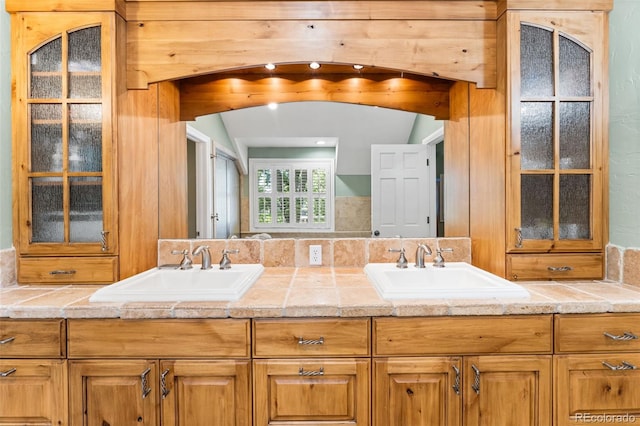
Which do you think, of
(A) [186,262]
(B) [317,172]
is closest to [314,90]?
(B) [317,172]

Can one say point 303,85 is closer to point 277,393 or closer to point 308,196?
point 308,196

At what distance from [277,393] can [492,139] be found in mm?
1515

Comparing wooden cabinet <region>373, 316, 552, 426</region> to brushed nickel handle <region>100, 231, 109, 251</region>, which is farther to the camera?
brushed nickel handle <region>100, 231, 109, 251</region>

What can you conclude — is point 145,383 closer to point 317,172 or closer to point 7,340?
point 7,340

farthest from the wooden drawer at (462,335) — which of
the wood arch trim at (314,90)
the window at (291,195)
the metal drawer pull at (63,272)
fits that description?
the metal drawer pull at (63,272)

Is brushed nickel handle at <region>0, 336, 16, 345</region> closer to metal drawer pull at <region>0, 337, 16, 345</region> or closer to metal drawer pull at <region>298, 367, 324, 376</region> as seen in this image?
metal drawer pull at <region>0, 337, 16, 345</region>

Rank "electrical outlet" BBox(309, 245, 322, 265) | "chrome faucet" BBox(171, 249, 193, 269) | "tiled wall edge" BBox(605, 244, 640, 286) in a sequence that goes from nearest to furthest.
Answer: "tiled wall edge" BBox(605, 244, 640, 286) → "chrome faucet" BBox(171, 249, 193, 269) → "electrical outlet" BBox(309, 245, 322, 265)

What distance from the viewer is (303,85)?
1.84 metres

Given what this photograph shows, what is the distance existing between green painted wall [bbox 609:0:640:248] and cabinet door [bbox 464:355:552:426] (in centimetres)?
81

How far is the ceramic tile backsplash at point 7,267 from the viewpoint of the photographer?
4.82 feet

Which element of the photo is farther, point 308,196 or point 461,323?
point 308,196

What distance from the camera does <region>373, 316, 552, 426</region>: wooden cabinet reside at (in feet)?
3.91

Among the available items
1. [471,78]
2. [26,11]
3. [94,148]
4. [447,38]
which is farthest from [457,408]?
[26,11]

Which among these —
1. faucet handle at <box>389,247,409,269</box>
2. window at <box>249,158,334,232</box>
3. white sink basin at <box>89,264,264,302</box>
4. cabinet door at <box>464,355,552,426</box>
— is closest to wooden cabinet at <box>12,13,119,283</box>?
white sink basin at <box>89,264,264,302</box>
